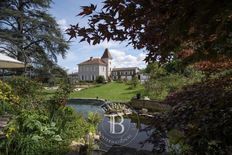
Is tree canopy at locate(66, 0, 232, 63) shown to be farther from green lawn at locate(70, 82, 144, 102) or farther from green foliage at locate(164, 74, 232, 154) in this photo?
green lawn at locate(70, 82, 144, 102)

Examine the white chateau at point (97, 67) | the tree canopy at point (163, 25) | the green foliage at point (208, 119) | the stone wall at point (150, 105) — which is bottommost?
the stone wall at point (150, 105)

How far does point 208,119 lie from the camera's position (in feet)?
9.20

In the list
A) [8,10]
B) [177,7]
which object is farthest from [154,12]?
[8,10]

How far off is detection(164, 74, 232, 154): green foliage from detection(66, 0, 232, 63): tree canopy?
2.16ft

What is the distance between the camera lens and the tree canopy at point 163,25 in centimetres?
153

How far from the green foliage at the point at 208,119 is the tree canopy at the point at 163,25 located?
2.16 feet

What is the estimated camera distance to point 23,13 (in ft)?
91.2

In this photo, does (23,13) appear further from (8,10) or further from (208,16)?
(208,16)

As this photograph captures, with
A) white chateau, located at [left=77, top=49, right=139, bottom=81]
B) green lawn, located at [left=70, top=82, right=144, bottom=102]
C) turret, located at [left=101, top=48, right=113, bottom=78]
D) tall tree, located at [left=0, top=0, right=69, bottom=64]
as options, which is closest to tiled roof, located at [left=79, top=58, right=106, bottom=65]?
white chateau, located at [left=77, top=49, right=139, bottom=81]

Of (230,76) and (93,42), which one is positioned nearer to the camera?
(93,42)

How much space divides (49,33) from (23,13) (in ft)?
9.19

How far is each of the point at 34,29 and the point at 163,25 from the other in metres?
27.7

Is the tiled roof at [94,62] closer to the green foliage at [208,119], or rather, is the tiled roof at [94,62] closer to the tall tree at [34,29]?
the tall tree at [34,29]

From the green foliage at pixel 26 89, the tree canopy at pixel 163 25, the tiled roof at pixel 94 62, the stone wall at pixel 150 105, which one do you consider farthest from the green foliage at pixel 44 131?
the tiled roof at pixel 94 62
